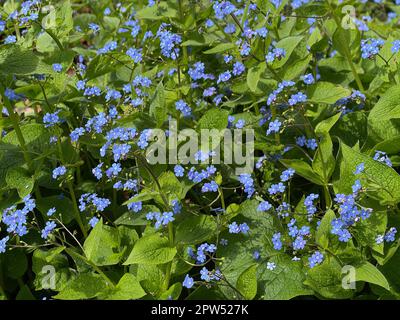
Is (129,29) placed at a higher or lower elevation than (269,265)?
higher

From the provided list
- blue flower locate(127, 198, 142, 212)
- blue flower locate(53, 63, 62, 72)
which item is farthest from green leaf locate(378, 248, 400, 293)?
blue flower locate(53, 63, 62, 72)

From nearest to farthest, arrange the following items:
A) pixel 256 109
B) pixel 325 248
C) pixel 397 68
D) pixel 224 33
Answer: pixel 325 248 → pixel 397 68 → pixel 256 109 → pixel 224 33

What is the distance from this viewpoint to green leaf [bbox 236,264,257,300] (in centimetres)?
294

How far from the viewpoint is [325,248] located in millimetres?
2928

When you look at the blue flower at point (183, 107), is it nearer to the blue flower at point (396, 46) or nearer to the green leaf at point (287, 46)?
the green leaf at point (287, 46)

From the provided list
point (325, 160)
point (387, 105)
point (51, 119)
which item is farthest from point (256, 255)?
point (51, 119)

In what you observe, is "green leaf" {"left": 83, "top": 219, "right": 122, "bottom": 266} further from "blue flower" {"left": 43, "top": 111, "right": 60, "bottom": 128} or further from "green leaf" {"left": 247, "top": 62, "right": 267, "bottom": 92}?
"green leaf" {"left": 247, "top": 62, "right": 267, "bottom": 92}

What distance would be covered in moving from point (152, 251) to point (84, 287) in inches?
14.7

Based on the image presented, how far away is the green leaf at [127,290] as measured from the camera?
9.59 feet

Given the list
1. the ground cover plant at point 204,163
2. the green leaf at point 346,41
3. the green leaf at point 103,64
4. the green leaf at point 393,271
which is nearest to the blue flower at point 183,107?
the ground cover plant at point 204,163

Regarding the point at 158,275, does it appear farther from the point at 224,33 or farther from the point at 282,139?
the point at 224,33
